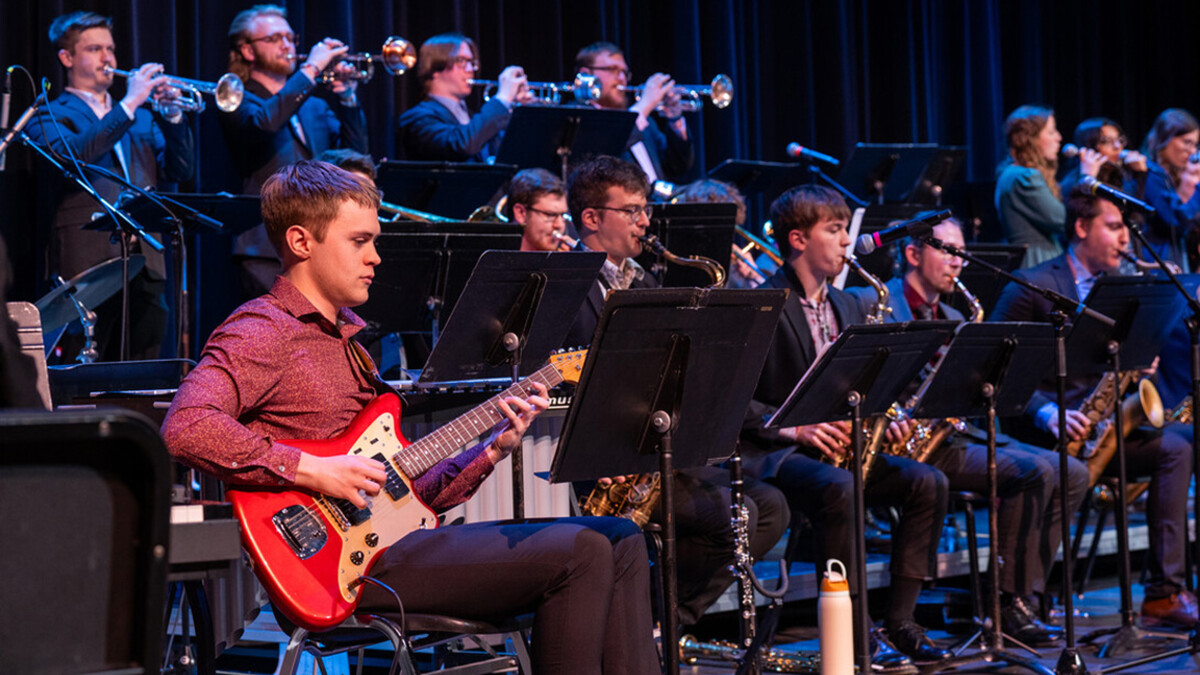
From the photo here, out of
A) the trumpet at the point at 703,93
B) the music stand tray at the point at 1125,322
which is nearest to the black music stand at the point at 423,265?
the music stand tray at the point at 1125,322

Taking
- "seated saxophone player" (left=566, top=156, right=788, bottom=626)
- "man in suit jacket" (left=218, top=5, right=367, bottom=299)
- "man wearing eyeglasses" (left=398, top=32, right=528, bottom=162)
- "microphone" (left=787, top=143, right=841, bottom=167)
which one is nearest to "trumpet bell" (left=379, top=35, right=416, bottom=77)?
"man wearing eyeglasses" (left=398, top=32, right=528, bottom=162)

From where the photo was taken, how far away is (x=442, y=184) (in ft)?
20.5

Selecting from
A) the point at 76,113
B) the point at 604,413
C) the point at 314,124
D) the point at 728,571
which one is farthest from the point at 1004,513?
the point at 76,113

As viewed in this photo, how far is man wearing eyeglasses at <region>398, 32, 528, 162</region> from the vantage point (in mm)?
6887

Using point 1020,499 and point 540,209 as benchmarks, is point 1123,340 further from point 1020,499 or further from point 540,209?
point 540,209

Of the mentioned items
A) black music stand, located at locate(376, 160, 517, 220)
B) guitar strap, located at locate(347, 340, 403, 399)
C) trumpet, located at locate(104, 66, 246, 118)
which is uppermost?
trumpet, located at locate(104, 66, 246, 118)

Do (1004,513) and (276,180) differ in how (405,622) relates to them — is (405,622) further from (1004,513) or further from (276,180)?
(1004,513)

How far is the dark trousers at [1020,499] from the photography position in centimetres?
541

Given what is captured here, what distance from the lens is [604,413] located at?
318cm

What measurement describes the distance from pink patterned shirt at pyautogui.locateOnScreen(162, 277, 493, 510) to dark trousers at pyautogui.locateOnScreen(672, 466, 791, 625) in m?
1.36

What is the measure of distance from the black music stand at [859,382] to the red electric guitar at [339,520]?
120 centimetres

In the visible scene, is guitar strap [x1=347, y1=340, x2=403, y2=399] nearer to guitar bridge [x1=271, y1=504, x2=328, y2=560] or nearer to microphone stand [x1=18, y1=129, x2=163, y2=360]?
guitar bridge [x1=271, y1=504, x2=328, y2=560]

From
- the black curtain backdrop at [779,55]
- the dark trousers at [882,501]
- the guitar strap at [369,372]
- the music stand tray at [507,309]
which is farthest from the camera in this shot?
the black curtain backdrop at [779,55]

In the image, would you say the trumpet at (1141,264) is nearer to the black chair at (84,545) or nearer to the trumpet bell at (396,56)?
the trumpet bell at (396,56)
